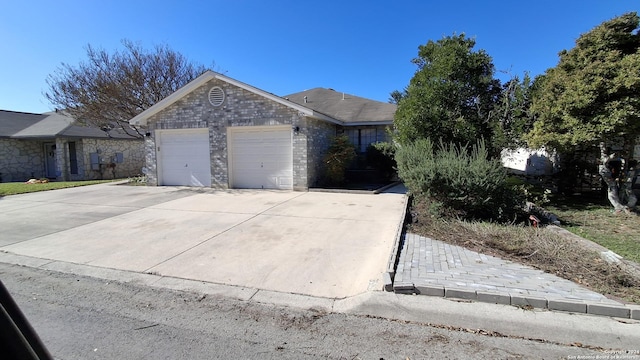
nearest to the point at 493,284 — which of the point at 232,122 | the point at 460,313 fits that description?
the point at 460,313

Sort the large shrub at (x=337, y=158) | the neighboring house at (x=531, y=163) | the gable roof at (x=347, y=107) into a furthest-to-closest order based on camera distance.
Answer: the gable roof at (x=347, y=107) → the large shrub at (x=337, y=158) → the neighboring house at (x=531, y=163)

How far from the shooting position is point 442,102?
995 centimetres

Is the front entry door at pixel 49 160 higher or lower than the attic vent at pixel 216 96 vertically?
lower

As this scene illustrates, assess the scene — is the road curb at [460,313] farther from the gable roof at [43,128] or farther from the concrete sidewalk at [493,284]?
the gable roof at [43,128]

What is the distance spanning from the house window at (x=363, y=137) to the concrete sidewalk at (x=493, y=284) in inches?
466

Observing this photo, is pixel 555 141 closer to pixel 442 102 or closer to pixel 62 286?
pixel 442 102

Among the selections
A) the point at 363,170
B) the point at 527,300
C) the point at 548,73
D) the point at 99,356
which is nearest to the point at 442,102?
the point at 548,73

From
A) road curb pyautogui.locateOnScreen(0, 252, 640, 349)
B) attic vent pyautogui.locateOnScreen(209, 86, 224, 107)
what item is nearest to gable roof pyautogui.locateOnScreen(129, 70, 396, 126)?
attic vent pyautogui.locateOnScreen(209, 86, 224, 107)

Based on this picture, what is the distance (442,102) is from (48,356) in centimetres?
1055

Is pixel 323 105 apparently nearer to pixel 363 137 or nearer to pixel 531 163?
pixel 363 137

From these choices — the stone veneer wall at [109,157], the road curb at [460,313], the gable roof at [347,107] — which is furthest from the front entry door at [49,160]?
the road curb at [460,313]

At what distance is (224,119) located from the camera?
12672 millimetres

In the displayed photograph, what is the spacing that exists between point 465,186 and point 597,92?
12.4ft

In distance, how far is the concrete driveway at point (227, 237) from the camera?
174 inches
